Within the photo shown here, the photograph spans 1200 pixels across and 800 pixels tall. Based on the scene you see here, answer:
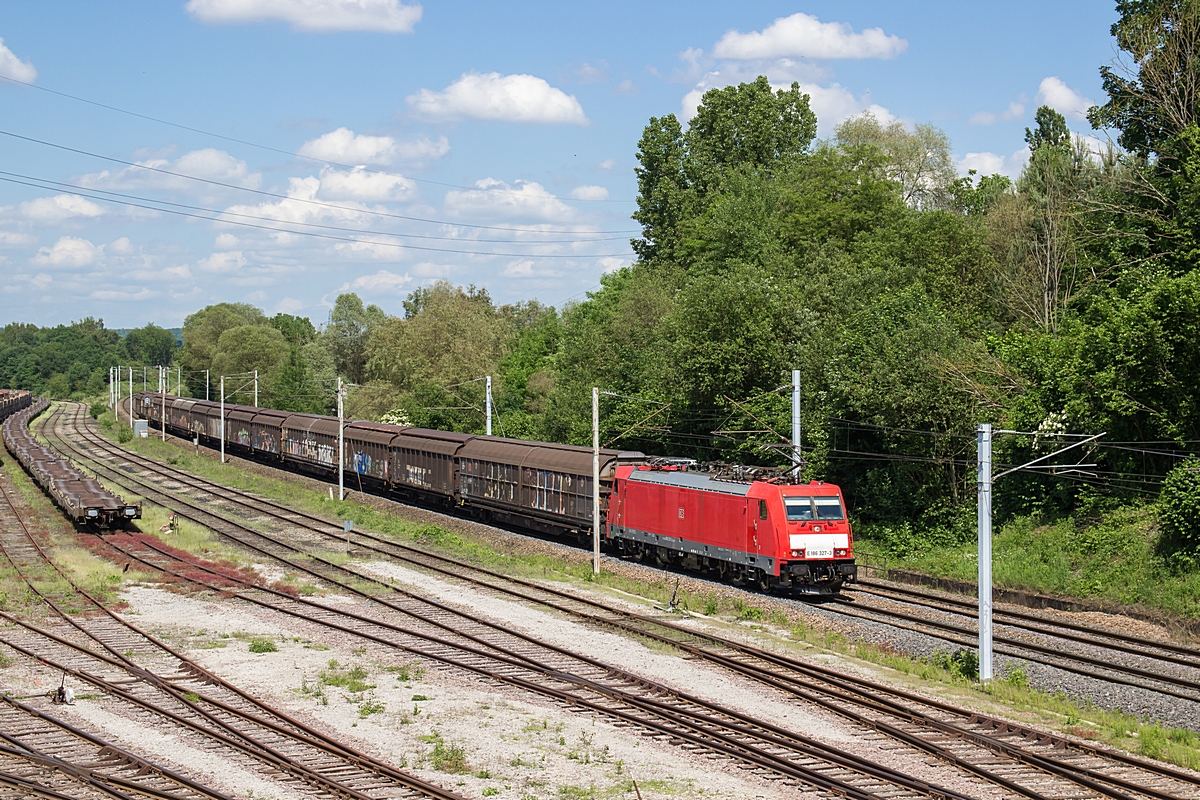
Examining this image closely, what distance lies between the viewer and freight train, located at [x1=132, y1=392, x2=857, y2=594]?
30219 mm

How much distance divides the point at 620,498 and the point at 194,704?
65.8 feet

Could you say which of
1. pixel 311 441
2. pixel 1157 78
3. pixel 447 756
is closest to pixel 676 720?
pixel 447 756

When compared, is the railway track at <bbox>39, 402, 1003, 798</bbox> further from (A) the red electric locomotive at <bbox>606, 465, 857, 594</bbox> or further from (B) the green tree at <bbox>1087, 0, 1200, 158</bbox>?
(B) the green tree at <bbox>1087, 0, 1200, 158</bbox>

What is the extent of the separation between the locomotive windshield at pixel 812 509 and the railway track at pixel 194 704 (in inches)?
620

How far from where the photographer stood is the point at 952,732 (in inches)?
695

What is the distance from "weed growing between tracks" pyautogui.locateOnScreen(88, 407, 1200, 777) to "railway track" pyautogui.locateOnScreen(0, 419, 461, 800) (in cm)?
1095

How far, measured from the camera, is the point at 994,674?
22.6m

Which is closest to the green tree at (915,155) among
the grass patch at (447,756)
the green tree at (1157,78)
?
the green tree at (1157,78)

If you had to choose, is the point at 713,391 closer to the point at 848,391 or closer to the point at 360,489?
the point at 848,391

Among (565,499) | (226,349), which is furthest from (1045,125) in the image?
(226,349)

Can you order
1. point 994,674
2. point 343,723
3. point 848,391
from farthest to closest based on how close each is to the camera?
point 848,391 < point 994,674 < point 343,723

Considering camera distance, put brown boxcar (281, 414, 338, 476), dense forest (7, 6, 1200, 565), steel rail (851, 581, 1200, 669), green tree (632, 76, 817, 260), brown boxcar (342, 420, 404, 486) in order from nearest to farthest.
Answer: steel rail (851, 581, 1200, 669) < dense forest (7, 6, 1200, 565) < brown boxcar (342, 420, 404, 486) < brown boxcar (281, 414, 338, 476) < green tree (632, 76, 817, 260)

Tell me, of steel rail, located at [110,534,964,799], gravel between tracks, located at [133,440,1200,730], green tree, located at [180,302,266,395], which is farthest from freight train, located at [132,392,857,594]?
green tree, located at [180,302,266,395]

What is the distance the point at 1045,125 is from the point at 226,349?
3843 inches
